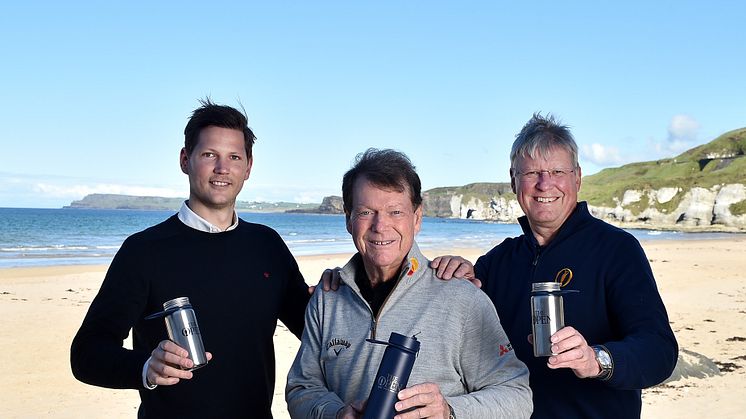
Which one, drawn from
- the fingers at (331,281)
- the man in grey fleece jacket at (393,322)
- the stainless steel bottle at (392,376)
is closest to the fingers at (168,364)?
the man in grey fleece jacket at (393,322)

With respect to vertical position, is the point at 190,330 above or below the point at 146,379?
above

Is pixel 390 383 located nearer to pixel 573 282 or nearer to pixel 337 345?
pixel 337 345

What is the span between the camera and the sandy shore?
7699mm

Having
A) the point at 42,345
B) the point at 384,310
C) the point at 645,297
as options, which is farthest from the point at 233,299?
the point at 42,345

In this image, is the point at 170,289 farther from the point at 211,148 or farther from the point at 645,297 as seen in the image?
the point at 645,297

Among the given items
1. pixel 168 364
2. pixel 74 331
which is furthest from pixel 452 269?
pixel 74 331

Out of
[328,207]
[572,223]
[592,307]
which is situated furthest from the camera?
[328,207]

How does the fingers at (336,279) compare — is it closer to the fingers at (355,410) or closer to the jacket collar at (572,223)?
the fingers at (355,410)

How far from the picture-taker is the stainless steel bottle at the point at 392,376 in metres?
2.28

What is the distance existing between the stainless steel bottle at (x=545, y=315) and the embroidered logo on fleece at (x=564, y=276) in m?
0.74

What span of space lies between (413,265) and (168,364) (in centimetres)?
105

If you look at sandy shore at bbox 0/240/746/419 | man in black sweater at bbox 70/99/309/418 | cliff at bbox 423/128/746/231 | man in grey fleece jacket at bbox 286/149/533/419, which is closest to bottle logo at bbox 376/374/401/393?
man in grey fleece jacket at bbox 286/149/533/419

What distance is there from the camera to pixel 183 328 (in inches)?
107

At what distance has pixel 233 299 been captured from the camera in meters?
3.55
